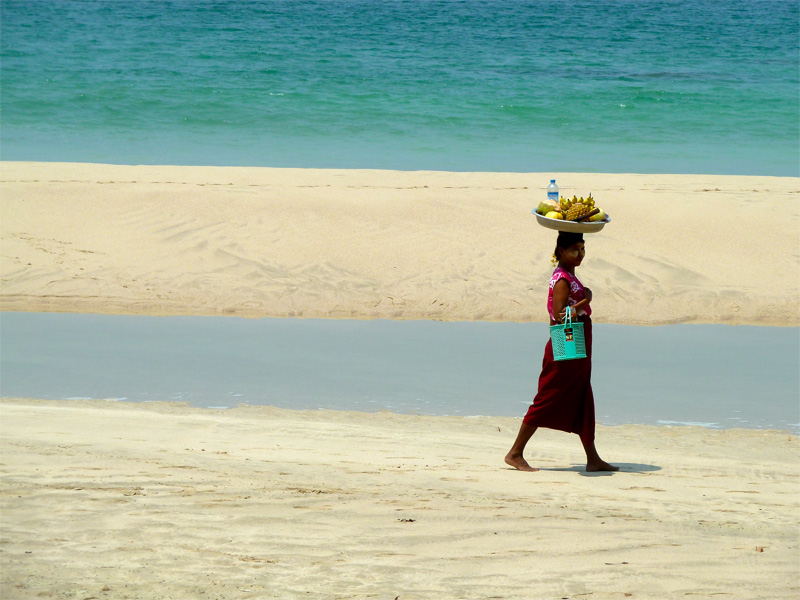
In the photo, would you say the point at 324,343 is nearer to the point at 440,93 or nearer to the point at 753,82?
the point at 440,93

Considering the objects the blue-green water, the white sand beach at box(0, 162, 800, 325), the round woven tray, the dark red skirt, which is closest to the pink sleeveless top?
the dark red skirt

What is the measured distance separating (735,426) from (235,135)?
19942mm

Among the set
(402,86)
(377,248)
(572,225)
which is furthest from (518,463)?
(402,86)

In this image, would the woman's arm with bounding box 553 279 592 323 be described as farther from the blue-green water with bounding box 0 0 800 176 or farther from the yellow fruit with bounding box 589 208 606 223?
the blue-green water with bounding box 0 0 800 176

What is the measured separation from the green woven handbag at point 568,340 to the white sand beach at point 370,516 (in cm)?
73

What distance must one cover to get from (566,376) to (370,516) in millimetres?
1507

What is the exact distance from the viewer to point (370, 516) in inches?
192

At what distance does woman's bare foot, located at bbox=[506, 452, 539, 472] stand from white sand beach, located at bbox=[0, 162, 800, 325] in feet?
16.9

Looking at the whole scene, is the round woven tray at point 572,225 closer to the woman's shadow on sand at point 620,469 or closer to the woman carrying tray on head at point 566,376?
the woman carrying tray on head at point 566,376

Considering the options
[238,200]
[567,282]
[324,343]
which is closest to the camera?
[567,282]

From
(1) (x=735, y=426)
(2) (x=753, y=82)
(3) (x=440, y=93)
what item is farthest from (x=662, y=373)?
(2) (x=753, y=82)

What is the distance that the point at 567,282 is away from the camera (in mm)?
5652

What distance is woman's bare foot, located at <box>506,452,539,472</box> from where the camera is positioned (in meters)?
5.87

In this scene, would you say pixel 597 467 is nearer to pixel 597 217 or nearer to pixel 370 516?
pixel 597 217
